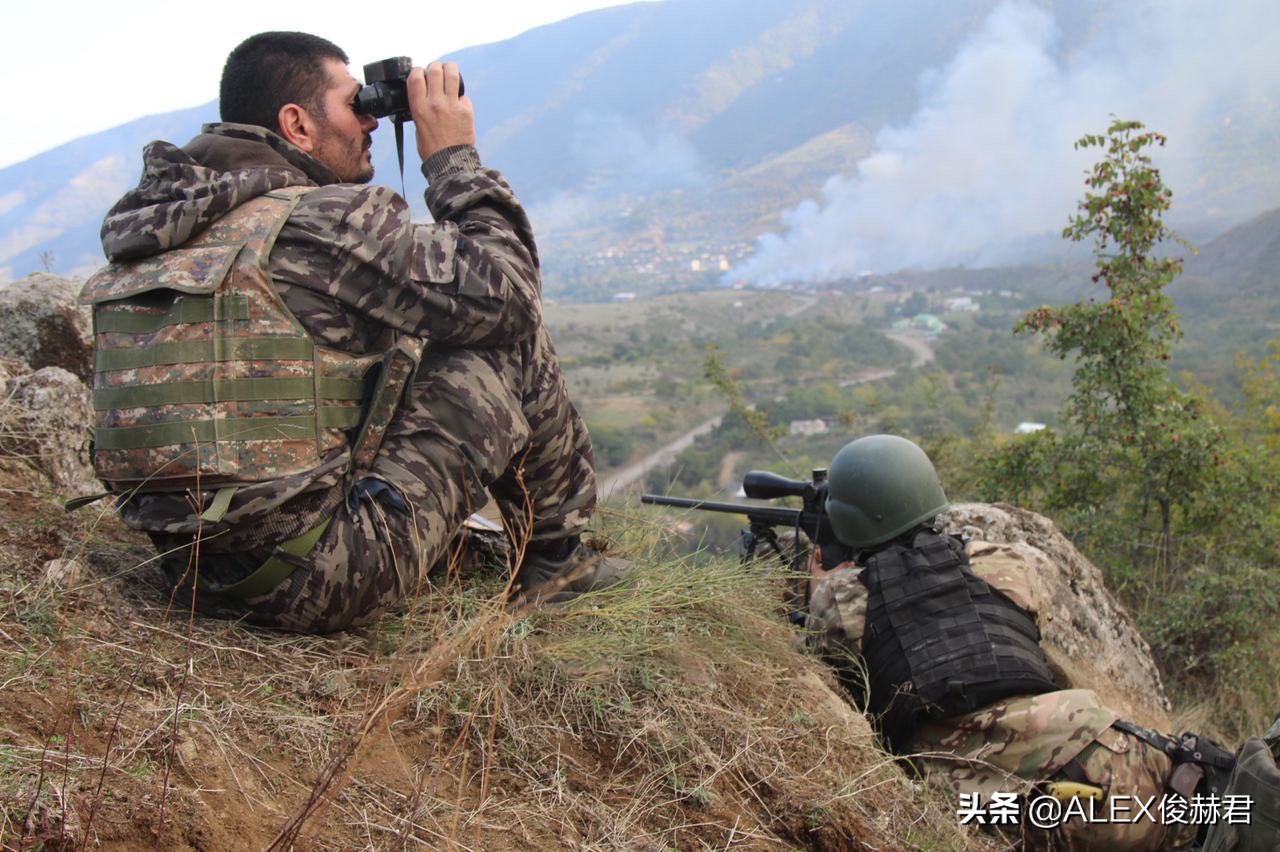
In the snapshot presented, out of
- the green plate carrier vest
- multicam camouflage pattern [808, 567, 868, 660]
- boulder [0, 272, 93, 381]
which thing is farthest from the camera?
boulder [0, 272, 93, 381]

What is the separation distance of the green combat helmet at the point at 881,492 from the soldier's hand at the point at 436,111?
1967 millimetres

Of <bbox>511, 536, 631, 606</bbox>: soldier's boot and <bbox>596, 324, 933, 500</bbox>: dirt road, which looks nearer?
<bbox>511, 536, 631, 606</bbox>: soldier's boot

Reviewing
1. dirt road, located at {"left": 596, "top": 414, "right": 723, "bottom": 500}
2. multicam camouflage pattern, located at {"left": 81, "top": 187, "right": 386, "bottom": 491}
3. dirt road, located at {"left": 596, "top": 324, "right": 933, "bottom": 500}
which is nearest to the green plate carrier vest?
multicam camouflage pattern, located at {"left": 81, "top": 187, "right": 386, "bottom": 491}

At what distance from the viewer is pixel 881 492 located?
3.83 meters

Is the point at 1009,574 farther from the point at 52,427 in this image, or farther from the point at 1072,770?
the point at 52,427

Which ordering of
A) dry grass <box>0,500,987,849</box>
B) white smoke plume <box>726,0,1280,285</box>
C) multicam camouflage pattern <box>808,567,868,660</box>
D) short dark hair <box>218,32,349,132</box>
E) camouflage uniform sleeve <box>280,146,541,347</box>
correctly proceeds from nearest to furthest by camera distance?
dry grass <box>0,500,987,849</box> < camouflage uniform sleeve <box>280,146,541,347</box> < short dark hair <box>218,32,349,132</box> < multicam camouflage pattern <box>808,567,868,660</box> < white smoke plume <box>726,0,1280,285</box>

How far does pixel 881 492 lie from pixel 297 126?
2434 mm

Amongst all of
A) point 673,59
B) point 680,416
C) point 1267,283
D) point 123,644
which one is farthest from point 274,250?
point 673,59

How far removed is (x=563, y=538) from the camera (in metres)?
3.20

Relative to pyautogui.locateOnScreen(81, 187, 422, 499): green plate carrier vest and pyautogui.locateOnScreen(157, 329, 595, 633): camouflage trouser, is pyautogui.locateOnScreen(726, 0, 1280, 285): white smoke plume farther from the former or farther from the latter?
pyautogui.locateOnScreen(81, 187, 422, 499): green plate carrier vest

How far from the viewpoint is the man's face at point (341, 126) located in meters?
2.81

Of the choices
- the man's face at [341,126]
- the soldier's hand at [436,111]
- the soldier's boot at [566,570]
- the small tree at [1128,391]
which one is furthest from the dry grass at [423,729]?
the small tree at [1128,391]

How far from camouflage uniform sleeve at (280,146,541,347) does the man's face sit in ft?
0.89

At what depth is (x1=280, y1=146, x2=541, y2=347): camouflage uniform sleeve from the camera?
2.45m
